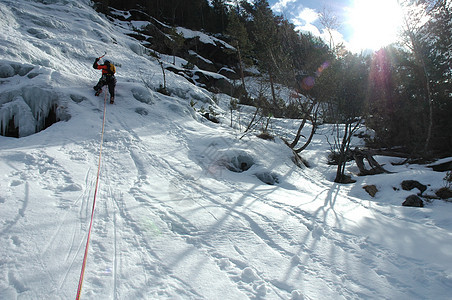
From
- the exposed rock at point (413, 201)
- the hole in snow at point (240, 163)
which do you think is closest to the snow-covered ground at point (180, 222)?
the hole in snow at point (240, 163)

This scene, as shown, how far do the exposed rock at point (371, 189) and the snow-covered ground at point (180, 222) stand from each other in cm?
14

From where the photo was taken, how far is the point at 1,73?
6.70m

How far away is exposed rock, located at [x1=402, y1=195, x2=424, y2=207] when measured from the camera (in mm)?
5285

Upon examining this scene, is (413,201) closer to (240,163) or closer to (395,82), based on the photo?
(240,163)

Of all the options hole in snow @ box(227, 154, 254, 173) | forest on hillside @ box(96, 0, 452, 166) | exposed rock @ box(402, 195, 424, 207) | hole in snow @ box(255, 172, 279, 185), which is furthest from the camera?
forest on hillside @ box(96, 0, 452, 166)

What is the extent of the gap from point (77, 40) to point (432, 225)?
17.6 metres

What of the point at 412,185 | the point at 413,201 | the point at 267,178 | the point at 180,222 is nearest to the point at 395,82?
the point at 412,185

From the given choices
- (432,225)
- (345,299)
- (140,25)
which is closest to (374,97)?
(432,225)

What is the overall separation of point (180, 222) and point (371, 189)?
6.04 metres

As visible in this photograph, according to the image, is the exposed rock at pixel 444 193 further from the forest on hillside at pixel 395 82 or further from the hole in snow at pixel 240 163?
the hole in snow at pixel 240 163

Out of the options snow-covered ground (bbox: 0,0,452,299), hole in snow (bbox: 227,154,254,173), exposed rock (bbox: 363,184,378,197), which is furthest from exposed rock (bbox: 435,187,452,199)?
hole in snow (bbox: 227,154,254,173)

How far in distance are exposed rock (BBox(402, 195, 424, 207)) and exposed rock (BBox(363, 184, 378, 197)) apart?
0.92 meters

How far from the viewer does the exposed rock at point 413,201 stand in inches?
208

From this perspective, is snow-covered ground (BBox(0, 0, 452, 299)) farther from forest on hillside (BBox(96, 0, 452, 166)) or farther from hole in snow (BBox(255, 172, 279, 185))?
forest on hillside (BBox(96, 0, 452, 166))
